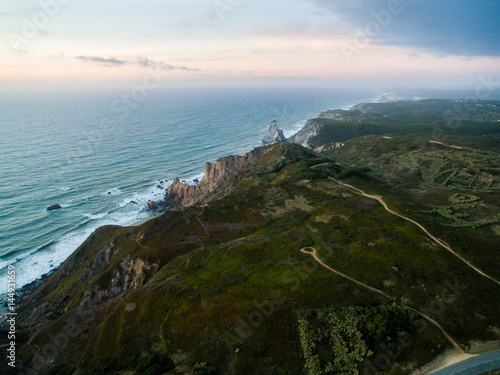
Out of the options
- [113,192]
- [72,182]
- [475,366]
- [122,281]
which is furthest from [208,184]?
[475,366]

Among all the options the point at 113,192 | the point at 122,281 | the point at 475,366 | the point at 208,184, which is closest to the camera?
the point at 475,366

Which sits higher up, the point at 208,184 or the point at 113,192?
the point at 208,184

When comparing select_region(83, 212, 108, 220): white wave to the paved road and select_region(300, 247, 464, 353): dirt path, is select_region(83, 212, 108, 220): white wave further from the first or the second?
the paved road

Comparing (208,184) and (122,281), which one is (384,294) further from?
(208,184)

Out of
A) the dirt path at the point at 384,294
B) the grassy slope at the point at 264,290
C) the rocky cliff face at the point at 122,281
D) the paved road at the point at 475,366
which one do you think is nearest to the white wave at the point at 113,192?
the grassy slope at the point at 264,290

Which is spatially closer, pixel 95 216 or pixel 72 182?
pixel 95 216

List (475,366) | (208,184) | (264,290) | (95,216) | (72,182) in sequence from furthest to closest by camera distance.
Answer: (72,182) < (208,184) < (95,216) < (264,290) < (475,366)

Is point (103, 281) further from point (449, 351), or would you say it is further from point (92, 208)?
point (92, 208)

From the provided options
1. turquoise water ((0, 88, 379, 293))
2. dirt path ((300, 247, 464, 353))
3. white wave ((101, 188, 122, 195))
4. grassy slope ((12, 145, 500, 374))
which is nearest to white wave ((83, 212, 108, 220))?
turquoise water ((0, 88, 379, 293))
